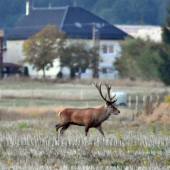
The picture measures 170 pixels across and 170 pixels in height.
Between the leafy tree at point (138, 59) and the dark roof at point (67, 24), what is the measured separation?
240 inches

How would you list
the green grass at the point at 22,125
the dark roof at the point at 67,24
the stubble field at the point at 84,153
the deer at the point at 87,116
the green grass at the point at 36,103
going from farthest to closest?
the dark roof at the point at 67,24
the green grass at the point at 36,103
the green grass at the point at 22,125
the deer at the point at 87,116
the stubble field at the point at 84,153

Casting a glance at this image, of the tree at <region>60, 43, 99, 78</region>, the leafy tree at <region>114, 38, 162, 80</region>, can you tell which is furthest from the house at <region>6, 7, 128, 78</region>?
the leafy tree at <region>114, 38, 162, 80</region>

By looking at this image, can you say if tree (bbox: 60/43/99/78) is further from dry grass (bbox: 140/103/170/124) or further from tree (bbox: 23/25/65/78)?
dry grass (bbox: 140/103/170/124)

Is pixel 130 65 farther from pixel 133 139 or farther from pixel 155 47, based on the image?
pixel 133 139

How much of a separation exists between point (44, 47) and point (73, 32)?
30.7 feet

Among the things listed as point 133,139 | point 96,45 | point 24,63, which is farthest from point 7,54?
point 133,139

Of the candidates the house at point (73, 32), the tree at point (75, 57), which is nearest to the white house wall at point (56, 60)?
the house at point (73, 32)

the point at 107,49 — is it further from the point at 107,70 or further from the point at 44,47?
the point at 44,47

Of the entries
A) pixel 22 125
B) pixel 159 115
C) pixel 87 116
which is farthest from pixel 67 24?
pixel 87 116

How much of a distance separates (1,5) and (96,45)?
912 inches

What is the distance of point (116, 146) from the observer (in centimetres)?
1388

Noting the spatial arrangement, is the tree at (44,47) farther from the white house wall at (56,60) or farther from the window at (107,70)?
the window at (107,70)

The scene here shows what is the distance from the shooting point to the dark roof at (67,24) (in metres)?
72.5

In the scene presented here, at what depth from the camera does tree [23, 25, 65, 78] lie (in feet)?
205
